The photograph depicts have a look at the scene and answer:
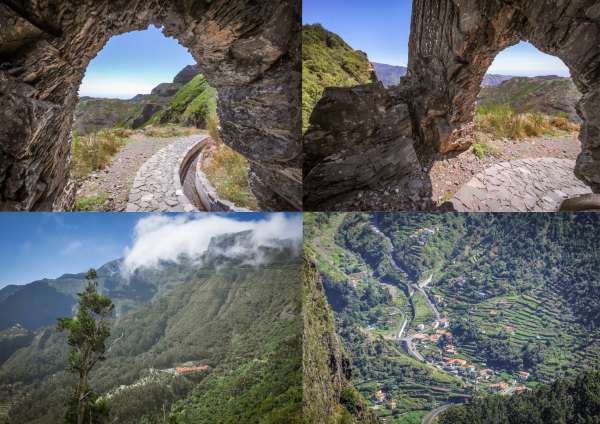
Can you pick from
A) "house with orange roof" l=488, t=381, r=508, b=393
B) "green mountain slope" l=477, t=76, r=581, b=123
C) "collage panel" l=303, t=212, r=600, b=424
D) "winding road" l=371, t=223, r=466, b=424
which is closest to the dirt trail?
"collage panel" l=303, t=212, r=600, b=424

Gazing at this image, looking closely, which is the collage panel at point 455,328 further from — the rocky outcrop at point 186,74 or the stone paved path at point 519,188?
the rocky outcrop at point 186,74

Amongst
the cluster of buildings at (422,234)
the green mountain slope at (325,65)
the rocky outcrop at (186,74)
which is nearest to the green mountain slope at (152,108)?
the rocky outcrop at (186,74)

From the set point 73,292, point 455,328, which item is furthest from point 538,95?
point 73,292

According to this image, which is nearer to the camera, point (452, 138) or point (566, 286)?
point (452, 138)

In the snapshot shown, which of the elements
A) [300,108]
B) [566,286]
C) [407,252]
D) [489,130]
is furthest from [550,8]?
[566,286]

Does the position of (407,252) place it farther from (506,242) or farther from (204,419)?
(204,419)

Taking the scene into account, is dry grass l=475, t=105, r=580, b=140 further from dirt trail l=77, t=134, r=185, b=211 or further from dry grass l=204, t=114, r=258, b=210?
dirt trail l=77, t=134, r=185, b=211
